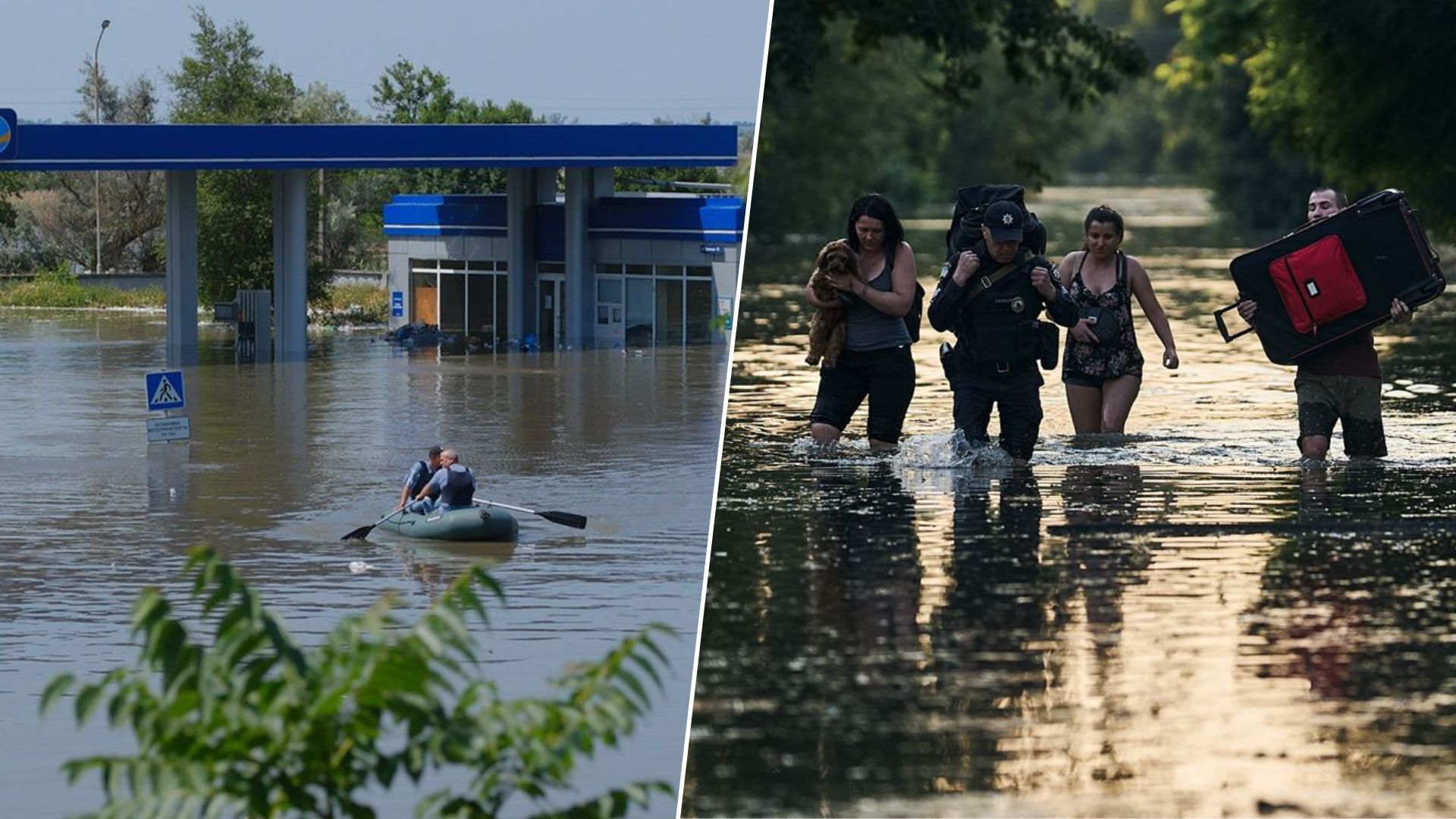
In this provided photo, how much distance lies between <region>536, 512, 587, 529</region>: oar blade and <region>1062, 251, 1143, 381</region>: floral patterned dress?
8.17 m

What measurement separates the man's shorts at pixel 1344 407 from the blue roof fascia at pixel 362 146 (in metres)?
36.9

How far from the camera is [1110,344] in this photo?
1388 cm

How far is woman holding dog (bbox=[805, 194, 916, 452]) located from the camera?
13258 mm

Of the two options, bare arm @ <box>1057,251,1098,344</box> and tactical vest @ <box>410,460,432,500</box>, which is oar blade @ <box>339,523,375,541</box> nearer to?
tactical vest @ <box>410,460,432,500</box>

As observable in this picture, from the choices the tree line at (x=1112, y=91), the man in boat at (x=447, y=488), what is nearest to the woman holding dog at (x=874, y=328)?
the man in boat at (x=447, y=488)

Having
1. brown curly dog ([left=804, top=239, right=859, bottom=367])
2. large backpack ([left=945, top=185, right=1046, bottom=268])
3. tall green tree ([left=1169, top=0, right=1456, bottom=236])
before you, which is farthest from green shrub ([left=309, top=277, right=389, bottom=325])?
large backpack ([left=945, top=185, right=1046, bottom=268])

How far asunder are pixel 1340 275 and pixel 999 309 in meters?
1.88

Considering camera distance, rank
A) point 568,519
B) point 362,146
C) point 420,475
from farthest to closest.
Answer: point 362,146 < point 568,519 < point 420,475

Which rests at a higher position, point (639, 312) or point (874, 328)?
point (874, 328)

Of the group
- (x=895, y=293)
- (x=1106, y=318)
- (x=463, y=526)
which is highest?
(x=895, y=293)

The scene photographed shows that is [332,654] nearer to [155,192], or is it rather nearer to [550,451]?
[550,451]

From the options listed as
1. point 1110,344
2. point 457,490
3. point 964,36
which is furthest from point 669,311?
point 1110,344

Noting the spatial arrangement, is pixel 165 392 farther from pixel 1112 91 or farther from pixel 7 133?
pixel 7 133

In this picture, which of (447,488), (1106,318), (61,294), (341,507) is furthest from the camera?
(61,294)
